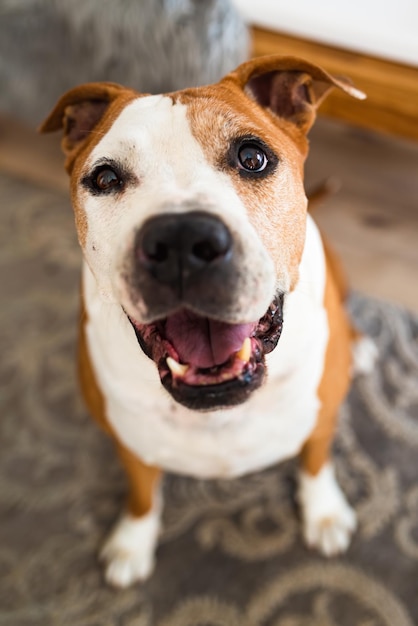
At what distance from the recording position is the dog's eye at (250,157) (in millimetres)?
1100

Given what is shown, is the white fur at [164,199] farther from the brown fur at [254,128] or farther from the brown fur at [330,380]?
the brown fur at [330,380]

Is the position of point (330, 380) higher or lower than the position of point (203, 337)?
lower

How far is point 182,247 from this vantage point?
3.06ft

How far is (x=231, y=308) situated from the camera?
98 centimetres

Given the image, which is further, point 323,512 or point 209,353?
point 323,512

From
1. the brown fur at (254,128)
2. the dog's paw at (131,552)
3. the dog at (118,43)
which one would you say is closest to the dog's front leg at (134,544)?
the dog's paw at (131,552)

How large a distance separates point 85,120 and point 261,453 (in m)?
0.81

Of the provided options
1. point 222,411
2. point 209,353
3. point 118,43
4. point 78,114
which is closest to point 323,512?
point 222,411

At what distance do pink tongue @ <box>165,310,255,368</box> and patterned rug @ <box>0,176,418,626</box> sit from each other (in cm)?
83

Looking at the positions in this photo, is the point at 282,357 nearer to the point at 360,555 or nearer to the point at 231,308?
the point at 231,308

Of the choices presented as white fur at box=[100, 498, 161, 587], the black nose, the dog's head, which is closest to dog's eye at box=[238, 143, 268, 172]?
the dog's head

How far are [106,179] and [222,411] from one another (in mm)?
505

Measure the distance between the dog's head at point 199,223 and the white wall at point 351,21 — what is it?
78 centimetres

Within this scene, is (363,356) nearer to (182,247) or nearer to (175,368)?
(175,368)
